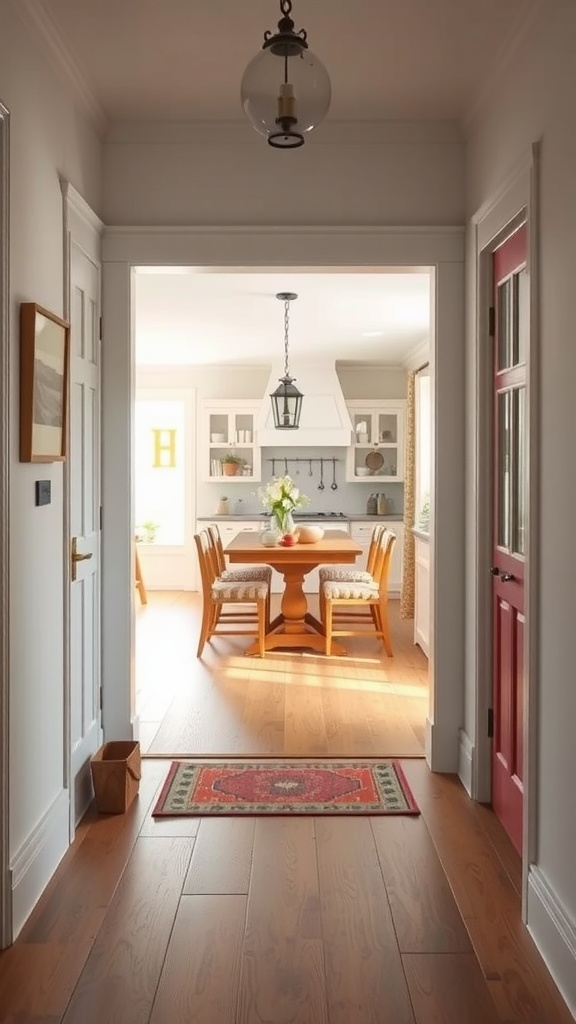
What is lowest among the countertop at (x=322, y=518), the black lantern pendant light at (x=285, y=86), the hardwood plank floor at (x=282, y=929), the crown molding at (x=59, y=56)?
the hardwood plank floor at (x=282, y=929)

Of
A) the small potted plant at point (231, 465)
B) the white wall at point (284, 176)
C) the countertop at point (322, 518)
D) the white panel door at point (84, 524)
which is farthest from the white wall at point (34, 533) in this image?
the small potted plant at point (231, 465)

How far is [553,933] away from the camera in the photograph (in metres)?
Result: 2.48

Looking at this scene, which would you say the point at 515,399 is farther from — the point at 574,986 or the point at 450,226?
the point at 574,986

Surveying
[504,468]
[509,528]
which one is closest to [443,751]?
[509,528]

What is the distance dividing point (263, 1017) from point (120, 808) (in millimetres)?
1499

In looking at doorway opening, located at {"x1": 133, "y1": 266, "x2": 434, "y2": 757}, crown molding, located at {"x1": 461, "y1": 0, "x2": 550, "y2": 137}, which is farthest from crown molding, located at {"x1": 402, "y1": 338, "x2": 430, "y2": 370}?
crown molding, located at {"x1": 461, "y1": 0, "x2": 550, "y2": 137}

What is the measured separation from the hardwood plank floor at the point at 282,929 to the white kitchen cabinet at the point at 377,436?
23.1 ft

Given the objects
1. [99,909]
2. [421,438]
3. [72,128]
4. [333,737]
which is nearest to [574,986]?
[99,909]

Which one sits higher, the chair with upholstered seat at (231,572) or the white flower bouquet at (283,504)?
the white flower bouquet at (283,504)

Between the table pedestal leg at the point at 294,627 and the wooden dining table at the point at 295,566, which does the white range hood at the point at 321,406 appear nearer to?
the wooden dining table at the point at 295,566

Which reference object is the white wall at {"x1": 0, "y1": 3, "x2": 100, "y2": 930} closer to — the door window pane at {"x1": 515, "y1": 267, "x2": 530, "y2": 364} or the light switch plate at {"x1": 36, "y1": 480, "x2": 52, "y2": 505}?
the light switch plate at {"x1": 36, "y1": 480, "x2": 52, "y2": 505}

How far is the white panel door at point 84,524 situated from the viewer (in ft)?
11.6

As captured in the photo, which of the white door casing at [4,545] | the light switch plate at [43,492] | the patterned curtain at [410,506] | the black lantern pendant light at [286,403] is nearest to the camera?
the white door casing at [4,545]

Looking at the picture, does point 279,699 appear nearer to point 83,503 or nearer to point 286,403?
point 83,503
